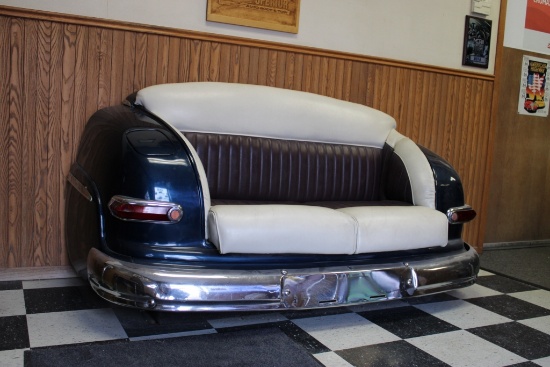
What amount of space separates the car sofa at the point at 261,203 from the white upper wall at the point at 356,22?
480mm

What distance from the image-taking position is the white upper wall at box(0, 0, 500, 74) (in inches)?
109

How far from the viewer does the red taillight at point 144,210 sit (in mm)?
1926

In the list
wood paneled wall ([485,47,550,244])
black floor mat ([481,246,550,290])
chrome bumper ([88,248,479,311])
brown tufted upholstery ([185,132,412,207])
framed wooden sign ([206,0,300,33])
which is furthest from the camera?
wood paneled wall ([485,47,550,244])

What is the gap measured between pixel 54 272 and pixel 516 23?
137 inches

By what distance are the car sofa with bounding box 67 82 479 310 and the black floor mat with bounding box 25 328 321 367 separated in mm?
144

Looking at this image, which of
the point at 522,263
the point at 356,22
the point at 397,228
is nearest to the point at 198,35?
the point at 356,22

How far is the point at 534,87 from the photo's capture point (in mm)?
4242

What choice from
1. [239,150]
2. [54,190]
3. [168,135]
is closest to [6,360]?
[168,135]

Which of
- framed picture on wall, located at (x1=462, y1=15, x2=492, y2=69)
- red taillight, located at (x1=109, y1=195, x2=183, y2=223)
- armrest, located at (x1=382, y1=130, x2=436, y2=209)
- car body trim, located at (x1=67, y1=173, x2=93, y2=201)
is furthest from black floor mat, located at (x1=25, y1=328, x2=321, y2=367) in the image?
framed picture on wall, located at (x1=462, y1=15, x2=492, y2=69)

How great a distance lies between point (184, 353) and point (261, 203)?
2.48 ft

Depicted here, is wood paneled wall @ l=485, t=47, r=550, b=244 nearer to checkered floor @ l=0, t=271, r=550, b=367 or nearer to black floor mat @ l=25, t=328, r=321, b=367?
checkered floor @ l=0, t=271, r=550, b=367

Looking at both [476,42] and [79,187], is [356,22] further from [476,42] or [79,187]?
[79,187]

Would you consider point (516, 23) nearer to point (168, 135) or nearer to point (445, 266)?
point (445, 266)

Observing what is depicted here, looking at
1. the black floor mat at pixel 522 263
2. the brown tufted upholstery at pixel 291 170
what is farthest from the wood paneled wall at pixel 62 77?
the black floor mat at pixel 522 263
